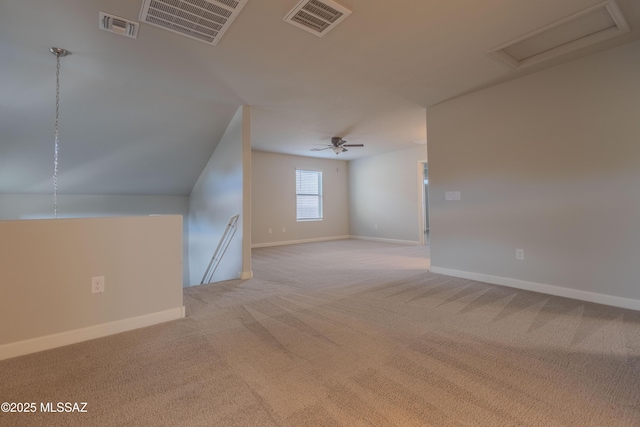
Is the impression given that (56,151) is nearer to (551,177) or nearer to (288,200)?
(288,200)

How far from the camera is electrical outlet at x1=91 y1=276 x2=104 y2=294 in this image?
2.06 meters

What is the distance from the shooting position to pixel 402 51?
259cm

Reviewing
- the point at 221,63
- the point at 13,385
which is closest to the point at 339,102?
the point at 221,63

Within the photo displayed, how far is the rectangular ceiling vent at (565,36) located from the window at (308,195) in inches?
218

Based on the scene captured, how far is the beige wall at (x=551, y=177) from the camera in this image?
2547mm

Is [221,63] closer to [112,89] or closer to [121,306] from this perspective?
[112,89]

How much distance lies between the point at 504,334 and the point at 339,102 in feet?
10.6

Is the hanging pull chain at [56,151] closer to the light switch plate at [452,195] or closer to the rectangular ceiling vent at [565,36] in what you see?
the rectangular ceiling vent at [565,36]

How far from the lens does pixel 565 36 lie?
8.17ft

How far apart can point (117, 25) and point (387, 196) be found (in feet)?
21.1

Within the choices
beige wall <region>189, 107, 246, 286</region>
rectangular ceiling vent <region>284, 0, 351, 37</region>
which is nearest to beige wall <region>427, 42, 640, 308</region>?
rectangular ceiling vent <region>284, 0, 351, 37</region>

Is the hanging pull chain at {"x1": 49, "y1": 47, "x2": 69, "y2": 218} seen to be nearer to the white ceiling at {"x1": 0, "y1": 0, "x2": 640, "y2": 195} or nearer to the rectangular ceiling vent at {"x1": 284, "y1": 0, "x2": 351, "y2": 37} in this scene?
the white ceiling at {"x1": 0, "y1": 0, "x2": 640, "y2": 195}

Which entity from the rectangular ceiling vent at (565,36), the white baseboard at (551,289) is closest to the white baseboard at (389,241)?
the white baseboard at (551,289)

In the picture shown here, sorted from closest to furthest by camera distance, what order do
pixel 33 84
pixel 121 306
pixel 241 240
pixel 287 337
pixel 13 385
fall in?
pixel 13 385 → pixel 287 337 → pixel 121 306 → pixel 33 84 → pixel 241 240
